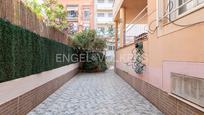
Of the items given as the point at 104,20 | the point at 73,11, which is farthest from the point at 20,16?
the point at 104,20

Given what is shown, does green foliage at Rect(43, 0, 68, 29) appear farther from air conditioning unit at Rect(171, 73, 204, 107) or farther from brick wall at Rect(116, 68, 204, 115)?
air conditioning unit at Rect(171, 73, 204, 107)

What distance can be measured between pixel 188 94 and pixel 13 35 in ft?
10.7

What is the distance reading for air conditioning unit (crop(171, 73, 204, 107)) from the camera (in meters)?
3.55

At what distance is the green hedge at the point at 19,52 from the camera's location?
4.12 m

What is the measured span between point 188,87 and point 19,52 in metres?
3.24

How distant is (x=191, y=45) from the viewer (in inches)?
155

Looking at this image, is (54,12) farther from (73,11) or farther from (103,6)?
(103,6)

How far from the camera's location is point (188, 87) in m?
3.99

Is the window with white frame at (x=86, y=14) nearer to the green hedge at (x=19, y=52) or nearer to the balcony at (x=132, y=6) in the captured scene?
the balcony at (x=132, y=6)

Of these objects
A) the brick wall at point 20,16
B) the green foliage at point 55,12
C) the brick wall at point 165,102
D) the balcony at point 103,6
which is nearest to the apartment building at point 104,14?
the balcony at point 103,6

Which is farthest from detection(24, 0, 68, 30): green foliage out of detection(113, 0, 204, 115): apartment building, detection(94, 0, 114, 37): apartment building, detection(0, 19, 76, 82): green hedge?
detection(94, 0, 114, 37): apartment building

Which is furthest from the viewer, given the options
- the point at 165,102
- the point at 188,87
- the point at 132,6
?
the point at 132,6

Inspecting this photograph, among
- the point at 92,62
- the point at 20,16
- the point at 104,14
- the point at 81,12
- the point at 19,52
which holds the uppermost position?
the point at 104,14

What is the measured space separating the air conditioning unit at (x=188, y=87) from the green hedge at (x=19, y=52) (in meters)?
3.01
